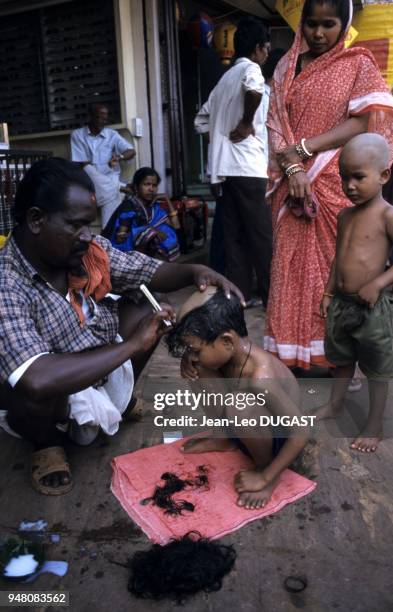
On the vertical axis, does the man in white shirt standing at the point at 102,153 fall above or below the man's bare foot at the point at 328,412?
above

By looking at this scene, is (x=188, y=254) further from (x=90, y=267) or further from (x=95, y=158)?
(x=90, y=267)

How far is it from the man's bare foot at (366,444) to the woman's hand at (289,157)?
4.55 feet

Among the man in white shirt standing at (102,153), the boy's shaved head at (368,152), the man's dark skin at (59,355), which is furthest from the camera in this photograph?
the man in white shirt standing at (102,153)

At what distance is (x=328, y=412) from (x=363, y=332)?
19.1 inches

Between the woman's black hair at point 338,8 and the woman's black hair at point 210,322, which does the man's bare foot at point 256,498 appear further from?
the woman's black hair at point 338,8

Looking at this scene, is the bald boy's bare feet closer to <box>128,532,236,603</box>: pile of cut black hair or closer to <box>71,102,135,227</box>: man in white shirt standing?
<box>128,532,236,603</box>: pile of cut black hair

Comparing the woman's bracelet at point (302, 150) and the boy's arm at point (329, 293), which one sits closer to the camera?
the boy's arm at point (329, 293)

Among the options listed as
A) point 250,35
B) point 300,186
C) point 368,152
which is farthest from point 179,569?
point 250,35

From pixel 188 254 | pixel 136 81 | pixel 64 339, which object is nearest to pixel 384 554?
pixel 64 339

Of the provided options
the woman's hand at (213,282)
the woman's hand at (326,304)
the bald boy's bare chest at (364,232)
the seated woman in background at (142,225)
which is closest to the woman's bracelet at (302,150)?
the bald boy's bare chest at (364,232)

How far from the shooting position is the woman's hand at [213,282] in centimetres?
207

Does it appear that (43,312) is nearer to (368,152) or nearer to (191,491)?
(191,491)

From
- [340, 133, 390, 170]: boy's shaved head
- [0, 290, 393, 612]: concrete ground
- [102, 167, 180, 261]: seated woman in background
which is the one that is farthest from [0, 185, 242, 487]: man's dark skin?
[102, 167, 180, 261]: seated woman in background

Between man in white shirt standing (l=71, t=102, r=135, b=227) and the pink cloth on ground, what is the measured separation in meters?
3.89
